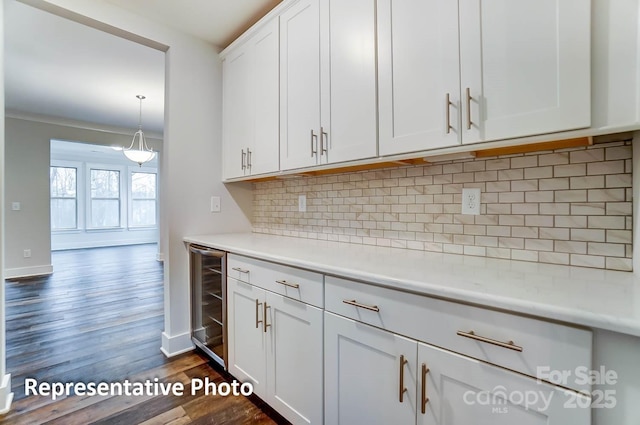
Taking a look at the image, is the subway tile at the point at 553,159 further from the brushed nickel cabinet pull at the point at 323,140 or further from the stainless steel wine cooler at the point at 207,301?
the stainless steel wine cooler at the point at 207,301

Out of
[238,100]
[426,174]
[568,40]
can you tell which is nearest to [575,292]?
[568,40]

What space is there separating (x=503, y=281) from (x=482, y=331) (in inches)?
7.8

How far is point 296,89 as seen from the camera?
1.87 m

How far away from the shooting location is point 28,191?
4.74 metres

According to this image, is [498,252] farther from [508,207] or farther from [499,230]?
[508,207]

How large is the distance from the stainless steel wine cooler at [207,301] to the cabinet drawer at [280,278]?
0.27 metres

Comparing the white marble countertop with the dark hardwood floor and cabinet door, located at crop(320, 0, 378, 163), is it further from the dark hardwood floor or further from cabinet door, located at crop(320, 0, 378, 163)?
→ the dark hardwood floor

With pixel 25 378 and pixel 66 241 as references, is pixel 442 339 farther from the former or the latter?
pixel 66 241

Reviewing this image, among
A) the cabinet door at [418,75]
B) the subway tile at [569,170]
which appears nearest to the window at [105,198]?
the cabinet door at [418,75]

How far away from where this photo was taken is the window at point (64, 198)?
7379 mm

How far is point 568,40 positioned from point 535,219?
0.66 metres

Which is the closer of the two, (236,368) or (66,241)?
(236,368)

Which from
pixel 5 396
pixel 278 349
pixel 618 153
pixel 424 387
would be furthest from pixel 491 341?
pixel 5 396

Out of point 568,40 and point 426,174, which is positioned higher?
point 568,40
